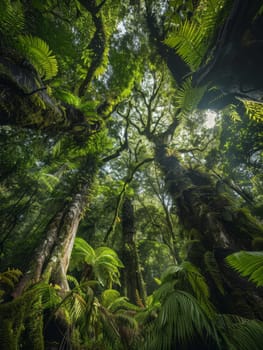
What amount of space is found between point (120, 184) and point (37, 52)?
15.4ft

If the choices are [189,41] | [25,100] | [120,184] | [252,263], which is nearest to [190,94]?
[189,41]

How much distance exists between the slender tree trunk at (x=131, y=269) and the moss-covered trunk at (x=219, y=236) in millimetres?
2575

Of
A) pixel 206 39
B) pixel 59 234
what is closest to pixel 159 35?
pixel 206 39

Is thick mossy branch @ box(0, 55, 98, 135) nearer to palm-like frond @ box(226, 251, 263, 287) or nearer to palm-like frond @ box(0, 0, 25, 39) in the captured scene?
palm-like frond @ box(0, 0, 25, 39)

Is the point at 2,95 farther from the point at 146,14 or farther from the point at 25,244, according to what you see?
the point at 146,14

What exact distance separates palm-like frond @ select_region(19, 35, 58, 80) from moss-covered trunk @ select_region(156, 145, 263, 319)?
11.2 feet

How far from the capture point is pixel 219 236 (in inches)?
102

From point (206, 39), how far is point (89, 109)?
7.85 ft

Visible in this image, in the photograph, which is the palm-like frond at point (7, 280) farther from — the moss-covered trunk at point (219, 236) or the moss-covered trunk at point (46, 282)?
the moss-covered trunk at point (219, 236)

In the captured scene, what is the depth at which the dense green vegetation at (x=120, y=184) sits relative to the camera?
1.31 meters

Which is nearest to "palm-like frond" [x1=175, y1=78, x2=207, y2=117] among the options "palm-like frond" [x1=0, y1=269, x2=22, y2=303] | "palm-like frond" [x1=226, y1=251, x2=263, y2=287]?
"palm-like frond" [x1=226, y1=251, x2=263, y2=287]

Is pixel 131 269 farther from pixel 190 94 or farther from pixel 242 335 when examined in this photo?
pixel 190 94

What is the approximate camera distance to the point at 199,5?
1.97 meters

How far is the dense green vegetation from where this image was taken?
1.31m
